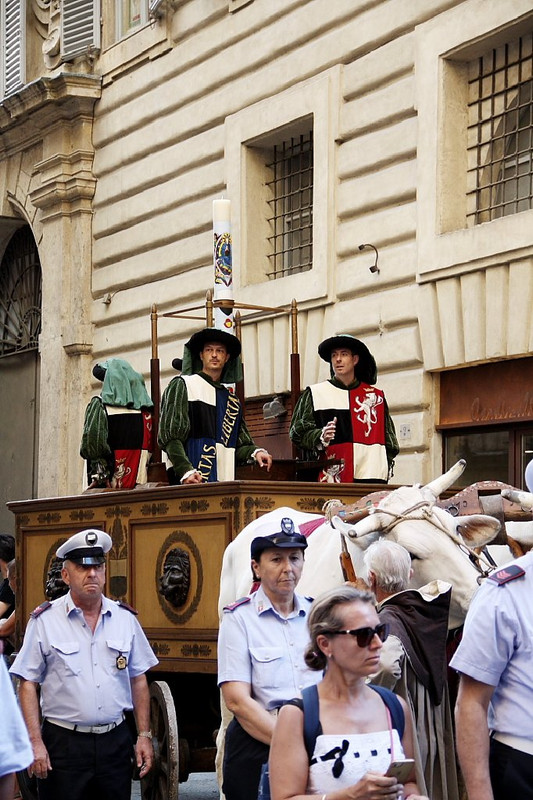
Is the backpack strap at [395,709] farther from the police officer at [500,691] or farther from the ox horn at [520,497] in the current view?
the ox horn at [520,497]

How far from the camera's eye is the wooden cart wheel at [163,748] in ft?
27.8

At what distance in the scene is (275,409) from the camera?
53.0ft

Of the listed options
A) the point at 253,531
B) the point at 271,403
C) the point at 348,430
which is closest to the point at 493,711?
the point at 253,531

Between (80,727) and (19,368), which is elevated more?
(19,368)

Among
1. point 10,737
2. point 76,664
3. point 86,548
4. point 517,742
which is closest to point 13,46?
point 86,548

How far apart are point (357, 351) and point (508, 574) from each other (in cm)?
597

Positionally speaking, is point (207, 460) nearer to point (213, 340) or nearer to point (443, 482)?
point (213, 340)

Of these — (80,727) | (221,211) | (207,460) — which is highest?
(221,211)

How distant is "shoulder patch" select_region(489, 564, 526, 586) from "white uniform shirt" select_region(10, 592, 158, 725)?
2.95m

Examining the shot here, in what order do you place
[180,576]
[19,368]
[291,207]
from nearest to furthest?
1. [180,576]
2. [291,207]
3. [19,368]

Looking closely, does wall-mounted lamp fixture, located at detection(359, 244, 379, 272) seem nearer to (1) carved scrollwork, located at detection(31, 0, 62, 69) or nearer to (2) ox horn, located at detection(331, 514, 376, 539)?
(1) carved scrollwork, located at detection(31, 0, 62, 69)

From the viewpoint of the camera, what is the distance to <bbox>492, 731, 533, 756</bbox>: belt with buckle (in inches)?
167

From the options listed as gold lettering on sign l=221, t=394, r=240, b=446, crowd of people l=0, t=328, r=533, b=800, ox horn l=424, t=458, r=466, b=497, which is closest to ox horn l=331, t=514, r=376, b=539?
crowd of people l=0, t=328, r=533, b=800

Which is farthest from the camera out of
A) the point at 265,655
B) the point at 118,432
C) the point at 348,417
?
the point at 118,432
